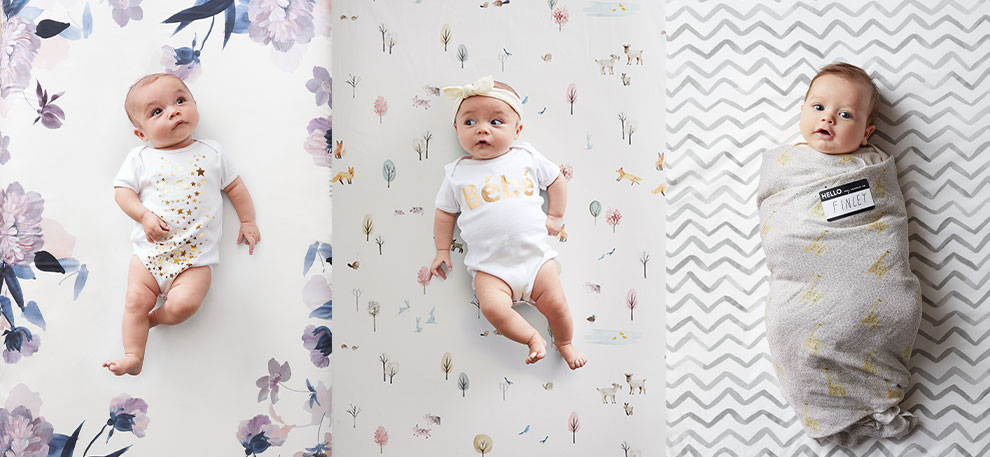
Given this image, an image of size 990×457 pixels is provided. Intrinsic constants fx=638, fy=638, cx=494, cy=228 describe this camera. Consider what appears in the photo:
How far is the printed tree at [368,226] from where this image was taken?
1815 millimetres

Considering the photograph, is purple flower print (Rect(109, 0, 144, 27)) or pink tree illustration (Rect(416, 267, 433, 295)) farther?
pink tree illustration (Rect(416, 267, 433, 295))

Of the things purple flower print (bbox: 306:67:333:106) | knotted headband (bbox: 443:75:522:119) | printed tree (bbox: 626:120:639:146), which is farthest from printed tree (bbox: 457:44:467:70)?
printed tree (bbox: 626:120:639:146)

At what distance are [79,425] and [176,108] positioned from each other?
2.51 ft

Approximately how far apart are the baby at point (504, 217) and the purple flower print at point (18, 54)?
0.98m

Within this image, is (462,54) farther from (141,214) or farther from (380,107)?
(141,214)

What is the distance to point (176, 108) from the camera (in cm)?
147

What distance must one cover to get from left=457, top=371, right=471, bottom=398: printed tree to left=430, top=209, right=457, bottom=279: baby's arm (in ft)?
0.98

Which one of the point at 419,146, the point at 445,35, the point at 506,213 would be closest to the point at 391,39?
the point at 445,35

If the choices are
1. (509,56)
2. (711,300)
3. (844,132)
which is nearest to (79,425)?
(509,56)

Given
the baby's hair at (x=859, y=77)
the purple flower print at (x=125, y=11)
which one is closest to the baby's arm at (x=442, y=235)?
the purple flower print at (x=125, y=11)

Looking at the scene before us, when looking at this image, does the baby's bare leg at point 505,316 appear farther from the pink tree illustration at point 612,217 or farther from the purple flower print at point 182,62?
the purple flower print at point 182,62

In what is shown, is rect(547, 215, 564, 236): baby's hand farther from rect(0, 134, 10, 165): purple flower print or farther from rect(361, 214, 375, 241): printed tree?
rect(0, 134, 10, 165): purple flower print

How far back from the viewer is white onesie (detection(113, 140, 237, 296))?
146 centimetres

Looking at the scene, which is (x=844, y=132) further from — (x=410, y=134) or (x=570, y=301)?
(x=410, y=134)
